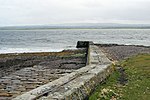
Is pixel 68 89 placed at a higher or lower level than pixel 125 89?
higher

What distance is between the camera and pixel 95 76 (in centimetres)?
980

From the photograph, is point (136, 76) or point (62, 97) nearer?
point (62, 97)

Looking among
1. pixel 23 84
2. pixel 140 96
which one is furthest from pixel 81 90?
pixel 23 84

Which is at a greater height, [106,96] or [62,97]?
[62,97]

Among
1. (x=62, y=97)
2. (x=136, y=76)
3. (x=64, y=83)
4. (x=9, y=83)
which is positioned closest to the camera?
(x=62, y=97)

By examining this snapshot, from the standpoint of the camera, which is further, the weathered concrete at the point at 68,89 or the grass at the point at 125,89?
the grass at the point at 125,89

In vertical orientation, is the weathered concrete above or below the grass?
above

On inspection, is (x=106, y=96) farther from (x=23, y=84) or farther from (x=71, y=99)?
(x=23, y=84)

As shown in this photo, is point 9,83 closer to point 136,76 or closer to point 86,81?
point 86,81

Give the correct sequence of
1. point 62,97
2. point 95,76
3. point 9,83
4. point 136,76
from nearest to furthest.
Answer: point 62,97 → point 95,76 → point 9,83 → point 136,76

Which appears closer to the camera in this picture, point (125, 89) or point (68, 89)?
point (68, 89)

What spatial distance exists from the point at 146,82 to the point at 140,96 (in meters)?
2.37

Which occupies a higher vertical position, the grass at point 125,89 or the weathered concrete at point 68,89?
the weathered concrete at point 68,89

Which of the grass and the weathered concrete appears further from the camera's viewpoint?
the grass
